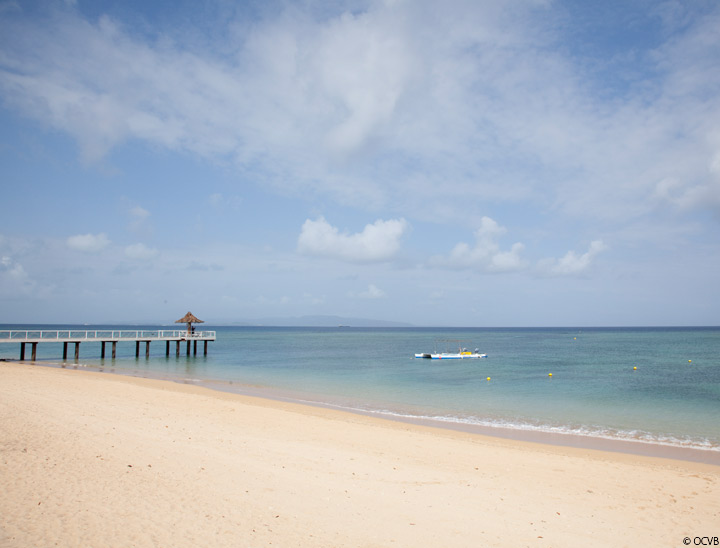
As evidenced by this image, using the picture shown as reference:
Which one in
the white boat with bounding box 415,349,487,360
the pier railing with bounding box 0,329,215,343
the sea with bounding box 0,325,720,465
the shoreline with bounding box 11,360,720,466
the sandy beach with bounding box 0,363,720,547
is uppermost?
the pier railing with bounding box 0,329,215,343

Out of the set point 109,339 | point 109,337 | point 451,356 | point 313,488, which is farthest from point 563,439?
point 109,337

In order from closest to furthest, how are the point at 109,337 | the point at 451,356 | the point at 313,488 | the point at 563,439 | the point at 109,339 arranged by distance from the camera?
the point at 313,488, the point at 563,439, the point at 109,339, the point at 109,337, the point at 451,356

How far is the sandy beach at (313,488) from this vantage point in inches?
248

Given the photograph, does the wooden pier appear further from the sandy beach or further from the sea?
the sandy beach

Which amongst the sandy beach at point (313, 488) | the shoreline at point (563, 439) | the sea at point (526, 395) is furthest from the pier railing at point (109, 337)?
the shoreline at point (563, 439)

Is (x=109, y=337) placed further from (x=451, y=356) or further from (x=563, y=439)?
(x=563, y=439)

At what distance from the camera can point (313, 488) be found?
8.23 meters

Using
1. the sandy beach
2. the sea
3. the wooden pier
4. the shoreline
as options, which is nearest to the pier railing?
the wooden pier

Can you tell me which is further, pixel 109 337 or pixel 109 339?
pixel 109 337

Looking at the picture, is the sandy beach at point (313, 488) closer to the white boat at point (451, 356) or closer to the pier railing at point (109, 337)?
the pier railing at point (109, 337)

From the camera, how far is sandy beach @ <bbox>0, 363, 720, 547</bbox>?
629 centimetres

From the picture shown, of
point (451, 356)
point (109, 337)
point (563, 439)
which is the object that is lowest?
point (451, 356)

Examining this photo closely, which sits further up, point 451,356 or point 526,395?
point 526,395

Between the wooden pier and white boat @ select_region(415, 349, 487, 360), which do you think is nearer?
the wooden pier
